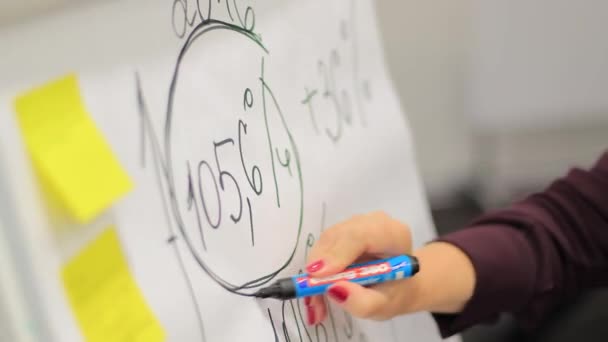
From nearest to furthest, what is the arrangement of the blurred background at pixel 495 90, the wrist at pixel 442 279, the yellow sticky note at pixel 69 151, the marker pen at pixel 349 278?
the yellow sticky note at pixel 69 151 < the marker pen at pixel 349 278 < the wrist at pixel 442 279 < the blurred background at pixel 495 90

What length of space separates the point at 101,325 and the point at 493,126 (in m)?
1.23

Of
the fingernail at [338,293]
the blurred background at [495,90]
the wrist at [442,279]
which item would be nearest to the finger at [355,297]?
the fingernail at [338,293]

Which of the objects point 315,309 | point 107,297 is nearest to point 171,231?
point 107,297

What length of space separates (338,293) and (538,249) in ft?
1.04

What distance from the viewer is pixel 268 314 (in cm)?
44

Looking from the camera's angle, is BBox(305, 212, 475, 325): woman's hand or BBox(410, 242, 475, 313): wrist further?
BBox(410, 242, 475, 313): wrist

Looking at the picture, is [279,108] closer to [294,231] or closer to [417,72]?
[294,231]

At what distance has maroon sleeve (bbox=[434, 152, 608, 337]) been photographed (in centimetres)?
63

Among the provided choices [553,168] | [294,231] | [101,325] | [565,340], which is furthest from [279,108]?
[553,168]

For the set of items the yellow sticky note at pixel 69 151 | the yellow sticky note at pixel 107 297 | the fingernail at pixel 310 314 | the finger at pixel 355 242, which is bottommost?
the fingernail at pixel 310 314

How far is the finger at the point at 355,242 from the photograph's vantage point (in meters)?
0.46

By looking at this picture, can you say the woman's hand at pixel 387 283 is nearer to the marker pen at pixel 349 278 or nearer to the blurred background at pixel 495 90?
the marker pen at pixel 349 278

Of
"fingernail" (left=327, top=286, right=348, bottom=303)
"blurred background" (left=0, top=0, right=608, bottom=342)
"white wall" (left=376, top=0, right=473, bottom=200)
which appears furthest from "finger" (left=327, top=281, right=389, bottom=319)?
"white wall" (left=376, top=0, right=473, bottom=200)

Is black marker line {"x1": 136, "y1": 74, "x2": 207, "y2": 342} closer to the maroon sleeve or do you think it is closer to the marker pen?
the marker pen
